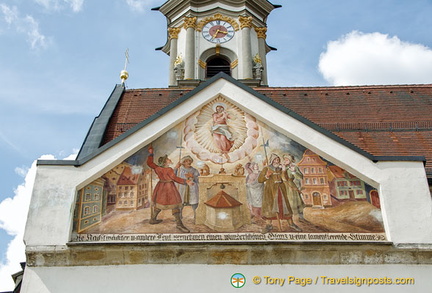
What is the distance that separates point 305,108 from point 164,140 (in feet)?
14.9

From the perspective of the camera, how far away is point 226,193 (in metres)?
9.44

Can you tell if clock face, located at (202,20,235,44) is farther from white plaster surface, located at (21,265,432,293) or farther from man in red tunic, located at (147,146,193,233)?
white plaster surface, located at (21,265,432,293)

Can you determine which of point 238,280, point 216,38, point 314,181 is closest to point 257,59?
point 216,38

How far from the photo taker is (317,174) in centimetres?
956

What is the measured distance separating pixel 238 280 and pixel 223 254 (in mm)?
467

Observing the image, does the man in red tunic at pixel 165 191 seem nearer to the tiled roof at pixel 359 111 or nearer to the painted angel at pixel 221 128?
the painted angel at pixel 221 128

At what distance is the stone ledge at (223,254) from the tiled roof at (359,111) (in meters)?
2.60

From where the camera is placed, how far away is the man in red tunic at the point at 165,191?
9156 millimetres

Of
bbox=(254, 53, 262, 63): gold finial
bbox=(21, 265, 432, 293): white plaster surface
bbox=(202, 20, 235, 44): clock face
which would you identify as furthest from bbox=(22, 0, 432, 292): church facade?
bbox=(202, 20, 235, 44): clock face

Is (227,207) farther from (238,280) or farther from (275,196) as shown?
(238,280)

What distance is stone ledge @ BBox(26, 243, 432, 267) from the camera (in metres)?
8.62

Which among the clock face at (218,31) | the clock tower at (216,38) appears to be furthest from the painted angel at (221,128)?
the clock face at (218,31)

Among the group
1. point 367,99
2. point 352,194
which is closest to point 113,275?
point 352,194

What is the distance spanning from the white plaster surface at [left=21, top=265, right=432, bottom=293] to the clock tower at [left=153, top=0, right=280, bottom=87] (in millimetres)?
10552
